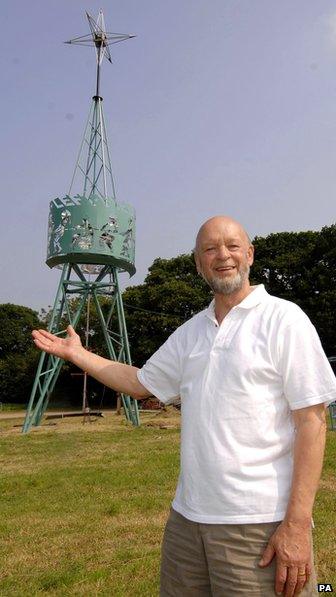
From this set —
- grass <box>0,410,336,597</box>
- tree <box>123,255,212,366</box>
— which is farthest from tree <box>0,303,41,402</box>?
grass <box>0,410,336,597</box>

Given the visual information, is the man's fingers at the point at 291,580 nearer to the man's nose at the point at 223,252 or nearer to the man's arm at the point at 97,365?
the man's arm at the point at 97,365

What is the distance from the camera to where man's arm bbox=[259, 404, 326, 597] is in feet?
6.82

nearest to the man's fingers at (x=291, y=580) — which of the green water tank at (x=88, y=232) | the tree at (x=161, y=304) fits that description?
the green water tank at (x=88, y=232)

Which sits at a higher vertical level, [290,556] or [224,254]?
[224,254]

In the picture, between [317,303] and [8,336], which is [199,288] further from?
[8,336]

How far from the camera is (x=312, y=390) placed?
7.09 ft

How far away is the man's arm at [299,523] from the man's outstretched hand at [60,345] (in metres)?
1.45

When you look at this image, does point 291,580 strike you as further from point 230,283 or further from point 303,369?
point 230,283

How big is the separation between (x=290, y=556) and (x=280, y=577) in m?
0.09

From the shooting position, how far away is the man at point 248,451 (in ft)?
6.94

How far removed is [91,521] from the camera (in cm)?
630

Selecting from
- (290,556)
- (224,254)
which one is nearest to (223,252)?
(224,254)

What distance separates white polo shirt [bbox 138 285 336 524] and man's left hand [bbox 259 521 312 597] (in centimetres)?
8

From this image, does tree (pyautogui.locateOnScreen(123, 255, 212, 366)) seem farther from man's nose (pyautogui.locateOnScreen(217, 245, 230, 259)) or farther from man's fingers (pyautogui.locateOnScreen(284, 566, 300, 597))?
man's fingers (pyautogui.locateOnScreen(284, 566, 300, 597))
